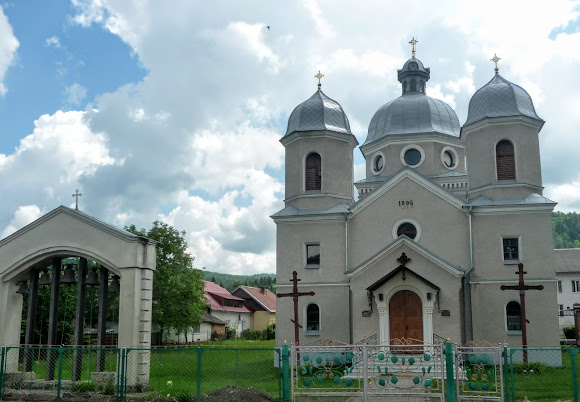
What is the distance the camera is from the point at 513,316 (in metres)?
22.1

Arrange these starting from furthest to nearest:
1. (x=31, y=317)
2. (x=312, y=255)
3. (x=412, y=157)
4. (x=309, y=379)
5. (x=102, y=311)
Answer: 1. (x=412, y=157)
2. (x=312, y=255)
3. (x=31, y=317)
4. (x=102, y=311)
5. (x=309, y=379)

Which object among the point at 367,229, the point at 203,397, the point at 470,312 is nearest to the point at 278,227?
the point at 367,229

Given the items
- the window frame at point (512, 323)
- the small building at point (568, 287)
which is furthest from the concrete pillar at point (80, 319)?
the small building at point (568, 287)

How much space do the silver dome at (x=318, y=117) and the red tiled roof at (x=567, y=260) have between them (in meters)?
37.2

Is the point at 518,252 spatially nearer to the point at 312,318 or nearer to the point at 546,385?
the point at 546,385

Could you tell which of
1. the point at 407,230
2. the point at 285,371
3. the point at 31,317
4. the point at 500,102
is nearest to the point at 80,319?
the point at 31,317

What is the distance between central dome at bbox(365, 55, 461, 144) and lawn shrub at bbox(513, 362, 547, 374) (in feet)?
41.0

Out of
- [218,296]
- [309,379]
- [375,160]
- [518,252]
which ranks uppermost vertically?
[375,160]

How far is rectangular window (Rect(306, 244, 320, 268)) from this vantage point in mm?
24641

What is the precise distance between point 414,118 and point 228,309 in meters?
38.2

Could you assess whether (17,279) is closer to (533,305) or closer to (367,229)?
(367,229)

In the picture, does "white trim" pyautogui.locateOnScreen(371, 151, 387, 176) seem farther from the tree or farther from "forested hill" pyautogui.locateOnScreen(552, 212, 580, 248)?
"forested hill" pyautogui.locateOnScreen(552, 212, 580, 248)

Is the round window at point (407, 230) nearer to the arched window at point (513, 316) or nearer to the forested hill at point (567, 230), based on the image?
the arched window at point (513, 316)

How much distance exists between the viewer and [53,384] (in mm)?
16109
